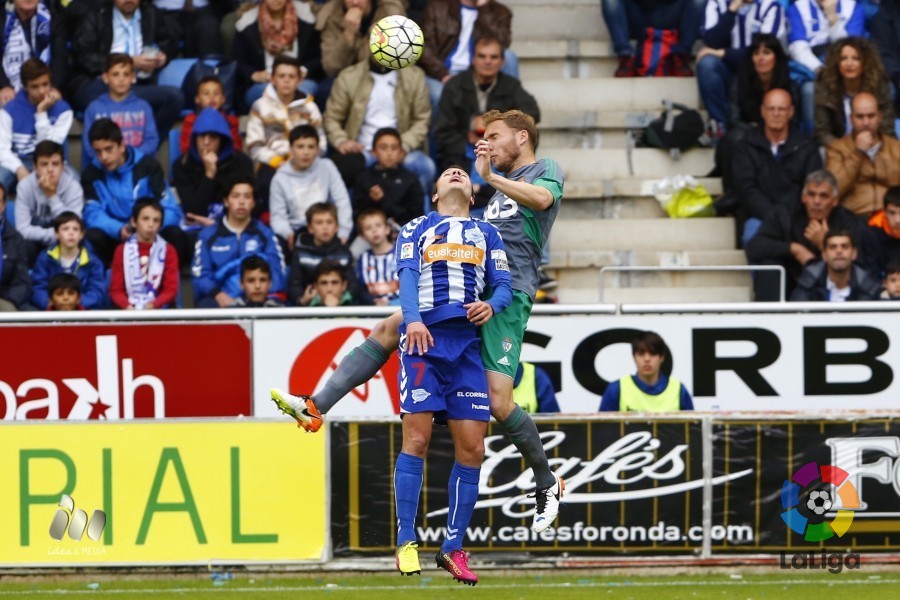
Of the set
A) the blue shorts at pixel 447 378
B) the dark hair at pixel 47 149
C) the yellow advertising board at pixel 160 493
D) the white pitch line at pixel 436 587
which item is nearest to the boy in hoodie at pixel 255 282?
the dark hair at pixel 47 149

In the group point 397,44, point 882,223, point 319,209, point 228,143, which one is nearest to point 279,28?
point 228,143

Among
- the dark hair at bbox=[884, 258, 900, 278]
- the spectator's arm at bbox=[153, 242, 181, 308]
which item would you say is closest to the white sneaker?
the dark hair at bbox=[884, 258, 900, 278]

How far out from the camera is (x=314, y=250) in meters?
14.3

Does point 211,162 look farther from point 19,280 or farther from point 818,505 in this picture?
point 818,505

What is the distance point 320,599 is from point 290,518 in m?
0.88

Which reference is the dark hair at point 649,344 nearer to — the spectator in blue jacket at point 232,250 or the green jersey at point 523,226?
the green jersey at point 523,226

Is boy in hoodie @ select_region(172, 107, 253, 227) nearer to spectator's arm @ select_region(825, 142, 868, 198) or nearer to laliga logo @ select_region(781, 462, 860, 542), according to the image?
spectator's arm @ select_region(825, 142, 868, 198)

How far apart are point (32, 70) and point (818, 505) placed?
8.24m

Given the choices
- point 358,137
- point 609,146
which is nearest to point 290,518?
point 358,137

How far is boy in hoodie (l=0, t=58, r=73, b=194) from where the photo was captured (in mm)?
15406

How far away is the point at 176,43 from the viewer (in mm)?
16453

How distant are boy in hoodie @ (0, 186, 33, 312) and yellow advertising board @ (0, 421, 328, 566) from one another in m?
2.92

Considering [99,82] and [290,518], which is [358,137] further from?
[290,518]

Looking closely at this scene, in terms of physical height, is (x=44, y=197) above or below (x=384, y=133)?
below
